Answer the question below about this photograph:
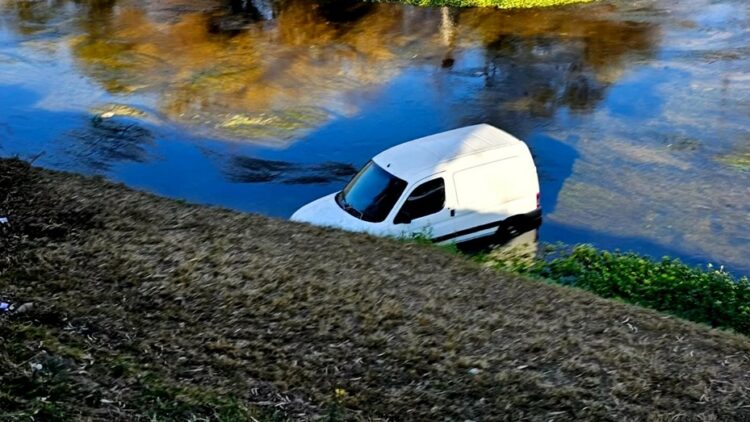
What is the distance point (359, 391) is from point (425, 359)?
748 mm

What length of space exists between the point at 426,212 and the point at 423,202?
15 centimetres

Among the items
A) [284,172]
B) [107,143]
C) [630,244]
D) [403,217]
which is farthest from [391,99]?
[630,244]

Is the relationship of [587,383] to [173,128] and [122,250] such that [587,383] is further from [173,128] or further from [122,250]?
[173,128]

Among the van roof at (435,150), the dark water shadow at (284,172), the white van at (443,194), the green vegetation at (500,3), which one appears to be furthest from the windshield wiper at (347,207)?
the green vegetation at (500,3)

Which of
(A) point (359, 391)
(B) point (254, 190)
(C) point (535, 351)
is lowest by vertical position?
(B) point (254, 190)

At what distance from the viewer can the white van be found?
1154 cm

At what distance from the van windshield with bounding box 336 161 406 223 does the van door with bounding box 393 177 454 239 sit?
20 centimetres

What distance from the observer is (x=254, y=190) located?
1447 cm

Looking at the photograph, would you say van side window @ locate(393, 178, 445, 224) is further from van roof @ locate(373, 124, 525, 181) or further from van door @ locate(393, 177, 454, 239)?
van roof @ locate(373, 124, 525, 181)

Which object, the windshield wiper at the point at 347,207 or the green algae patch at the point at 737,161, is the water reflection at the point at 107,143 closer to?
the windshield wiper at the point at 347,207

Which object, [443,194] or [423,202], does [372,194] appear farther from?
[443,194]

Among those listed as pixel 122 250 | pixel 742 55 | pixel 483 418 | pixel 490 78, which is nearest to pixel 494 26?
pixel 490 78

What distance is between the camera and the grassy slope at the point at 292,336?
4984 mm

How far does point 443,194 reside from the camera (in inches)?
461
